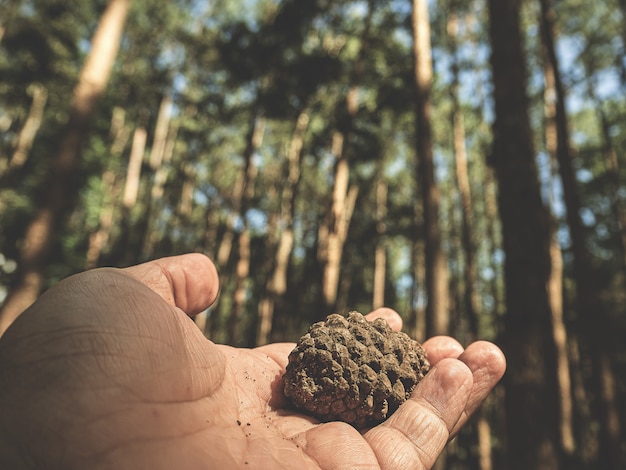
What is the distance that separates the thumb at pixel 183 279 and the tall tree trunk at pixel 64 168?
12.5 ft

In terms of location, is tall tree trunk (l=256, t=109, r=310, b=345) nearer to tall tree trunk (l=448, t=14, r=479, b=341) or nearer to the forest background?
the forest background

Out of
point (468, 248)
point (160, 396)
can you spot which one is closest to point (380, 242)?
point (468, 248)

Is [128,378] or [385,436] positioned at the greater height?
[128,378]

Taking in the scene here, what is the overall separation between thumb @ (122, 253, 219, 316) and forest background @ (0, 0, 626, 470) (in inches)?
103

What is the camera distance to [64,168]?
226 inches

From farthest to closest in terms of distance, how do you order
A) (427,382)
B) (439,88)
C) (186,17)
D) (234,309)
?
(186,17) → (439,88) → (234,309) → (427,382)

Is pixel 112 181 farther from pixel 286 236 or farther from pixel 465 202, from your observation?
pixel 465 202

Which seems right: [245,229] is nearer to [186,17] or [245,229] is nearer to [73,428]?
[73,428]

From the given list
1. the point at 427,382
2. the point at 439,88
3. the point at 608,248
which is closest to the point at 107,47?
the point at 427,382

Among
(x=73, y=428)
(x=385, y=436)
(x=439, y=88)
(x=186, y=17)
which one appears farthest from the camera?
(x=186, y=17)

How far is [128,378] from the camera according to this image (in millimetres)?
1643

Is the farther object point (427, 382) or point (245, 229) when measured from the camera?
point (245, 229)

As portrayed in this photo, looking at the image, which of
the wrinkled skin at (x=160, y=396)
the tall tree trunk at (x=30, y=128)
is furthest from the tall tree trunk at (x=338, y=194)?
the tall tree trunk at (x=30, y=128)

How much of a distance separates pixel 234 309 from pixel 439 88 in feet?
38.4
